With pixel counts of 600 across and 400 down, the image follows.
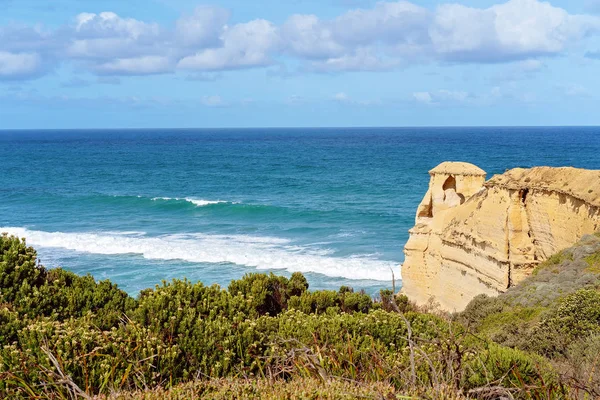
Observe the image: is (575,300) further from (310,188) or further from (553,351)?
(310,188)

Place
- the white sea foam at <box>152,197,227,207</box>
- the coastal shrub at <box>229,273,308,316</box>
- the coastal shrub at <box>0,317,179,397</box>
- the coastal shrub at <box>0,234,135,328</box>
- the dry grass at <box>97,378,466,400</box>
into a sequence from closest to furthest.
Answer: the dry grass at <box>97,378,466,400</box>
the coastal shrub at <box>0,317,179,397</box>
the coastal shrub at <box>0,234,135,328</box>
the coastal shrub at <box>229,273,308,316</box>
the white sea foam at <box>152,197,227,207</box>

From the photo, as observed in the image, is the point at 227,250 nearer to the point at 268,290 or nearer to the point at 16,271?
the point at 268,290

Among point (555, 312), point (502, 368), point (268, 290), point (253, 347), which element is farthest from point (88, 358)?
point (555, 312)

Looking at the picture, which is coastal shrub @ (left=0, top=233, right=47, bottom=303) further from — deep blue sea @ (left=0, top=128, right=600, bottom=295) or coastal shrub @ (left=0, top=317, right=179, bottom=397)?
deep blue sea @ (left=0, top=128, right=600, bottom=295)

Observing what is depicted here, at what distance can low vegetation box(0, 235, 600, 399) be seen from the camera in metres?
6.06

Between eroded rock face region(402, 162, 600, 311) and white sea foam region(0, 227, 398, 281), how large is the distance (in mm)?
8418

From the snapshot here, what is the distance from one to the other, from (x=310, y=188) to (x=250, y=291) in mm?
51943

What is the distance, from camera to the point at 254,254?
34.8 meters

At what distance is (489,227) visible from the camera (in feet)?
63.7

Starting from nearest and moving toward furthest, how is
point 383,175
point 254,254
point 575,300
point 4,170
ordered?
point 575,300, point 254,254, point 383,175, point 4,170

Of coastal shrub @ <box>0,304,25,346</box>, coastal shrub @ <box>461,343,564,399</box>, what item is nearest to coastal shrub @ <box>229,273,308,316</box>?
coastal shrub @ <box>0,304,25,346</box>

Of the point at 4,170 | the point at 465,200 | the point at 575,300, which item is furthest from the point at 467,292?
the point at 4,170

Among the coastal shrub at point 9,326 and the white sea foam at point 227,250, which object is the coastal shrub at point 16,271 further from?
the white sea foam at point 227,250

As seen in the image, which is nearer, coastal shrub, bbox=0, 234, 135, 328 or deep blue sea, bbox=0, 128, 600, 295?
coastal shrub, bbox=0, 234, 135, 328
